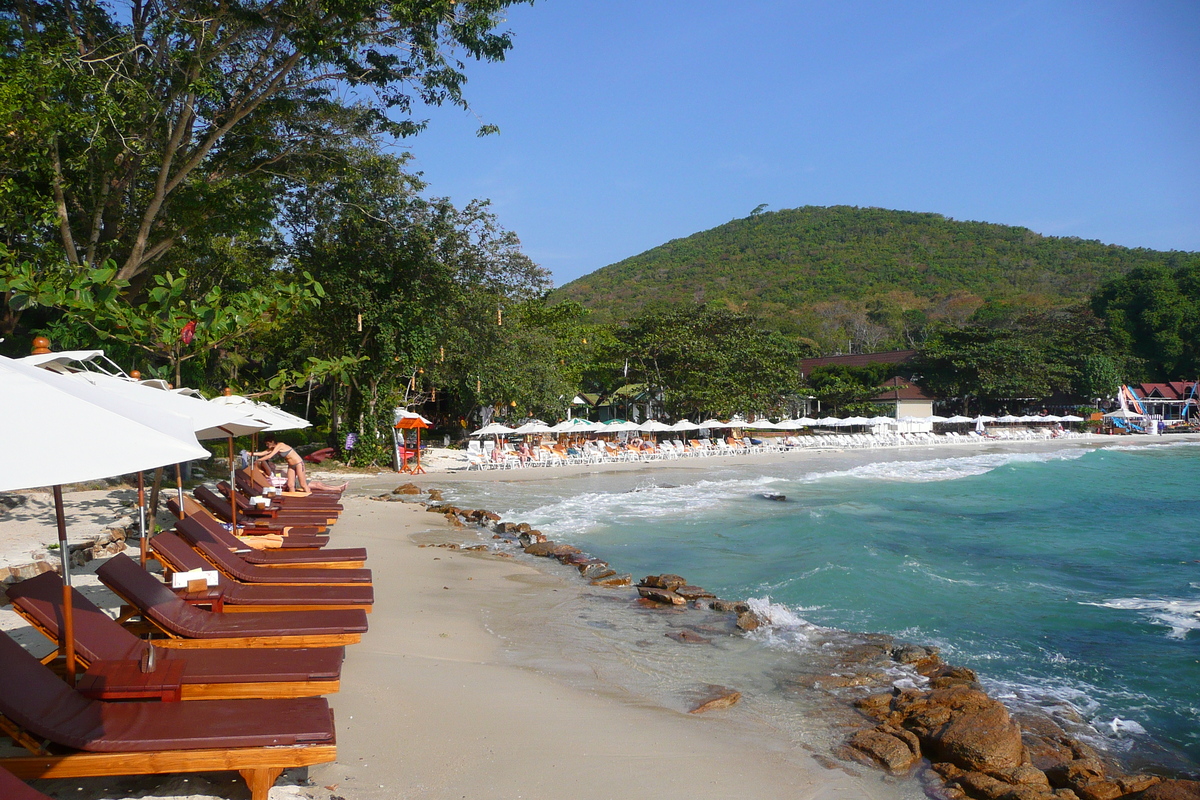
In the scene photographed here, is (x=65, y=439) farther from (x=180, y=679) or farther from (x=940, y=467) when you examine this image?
(x=940, y=467)

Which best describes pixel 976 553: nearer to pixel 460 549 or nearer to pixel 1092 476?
pixel 460 549

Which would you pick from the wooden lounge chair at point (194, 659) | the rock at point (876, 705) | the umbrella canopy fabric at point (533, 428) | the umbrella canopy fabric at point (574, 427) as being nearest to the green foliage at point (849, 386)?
the umbrella canopy fabric at point (574, 427)

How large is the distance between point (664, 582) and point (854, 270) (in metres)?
90.7

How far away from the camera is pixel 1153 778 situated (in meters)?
4.57

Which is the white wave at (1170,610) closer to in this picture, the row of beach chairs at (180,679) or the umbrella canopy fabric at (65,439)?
the row of beach chairs at (180,679)

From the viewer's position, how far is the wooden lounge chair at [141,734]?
2820 millimetres

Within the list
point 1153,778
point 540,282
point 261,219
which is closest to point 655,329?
point 540,282

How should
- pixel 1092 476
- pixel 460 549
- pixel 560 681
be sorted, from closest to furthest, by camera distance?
pixel 560 681, pixel 460 549, pixel 1092 476

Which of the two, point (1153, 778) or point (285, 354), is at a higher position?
point (285, 354)

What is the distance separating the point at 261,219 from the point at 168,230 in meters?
1.52

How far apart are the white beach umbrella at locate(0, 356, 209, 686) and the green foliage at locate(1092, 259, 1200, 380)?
68.6 meters

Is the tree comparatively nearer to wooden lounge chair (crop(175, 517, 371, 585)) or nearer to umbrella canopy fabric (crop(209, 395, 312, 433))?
umbrella canopy fabric (crop(209, 395, 312, 433))

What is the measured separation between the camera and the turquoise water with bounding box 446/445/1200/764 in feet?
21.7

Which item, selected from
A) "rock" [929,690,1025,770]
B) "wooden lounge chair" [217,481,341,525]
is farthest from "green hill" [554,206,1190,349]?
"rock" [929,690,1025,770]
